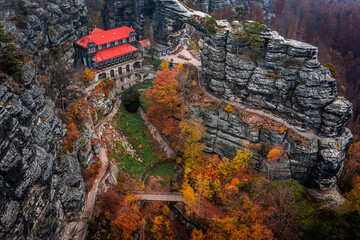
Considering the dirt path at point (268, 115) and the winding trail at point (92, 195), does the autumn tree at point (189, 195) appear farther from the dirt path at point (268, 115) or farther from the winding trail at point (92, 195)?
the dirt path at point (268, 115)

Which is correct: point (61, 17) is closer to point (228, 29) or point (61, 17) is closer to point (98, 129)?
point (98, 129)

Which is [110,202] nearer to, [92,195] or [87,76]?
[92,195]

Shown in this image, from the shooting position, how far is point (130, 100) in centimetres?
5847

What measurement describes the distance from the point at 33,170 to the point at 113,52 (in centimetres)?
4001

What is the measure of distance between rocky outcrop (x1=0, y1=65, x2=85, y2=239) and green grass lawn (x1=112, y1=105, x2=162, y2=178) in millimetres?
12202

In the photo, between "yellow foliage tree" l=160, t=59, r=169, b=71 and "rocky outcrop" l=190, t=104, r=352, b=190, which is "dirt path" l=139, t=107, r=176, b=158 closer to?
"rocky outcrop" l=190, t=104, r=352, b=190

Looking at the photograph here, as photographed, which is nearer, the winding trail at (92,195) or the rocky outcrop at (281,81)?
the winding trail at (92,195)

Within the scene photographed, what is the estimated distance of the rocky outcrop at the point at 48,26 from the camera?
151 ft

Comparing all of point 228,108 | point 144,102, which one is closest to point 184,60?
point 144,102

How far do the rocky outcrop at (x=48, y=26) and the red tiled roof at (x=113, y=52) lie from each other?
640cm

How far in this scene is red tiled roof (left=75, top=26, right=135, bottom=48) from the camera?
59312 millimetres

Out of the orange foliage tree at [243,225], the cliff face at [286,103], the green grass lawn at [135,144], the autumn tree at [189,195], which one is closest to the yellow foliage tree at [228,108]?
the cliff face at [286,103]

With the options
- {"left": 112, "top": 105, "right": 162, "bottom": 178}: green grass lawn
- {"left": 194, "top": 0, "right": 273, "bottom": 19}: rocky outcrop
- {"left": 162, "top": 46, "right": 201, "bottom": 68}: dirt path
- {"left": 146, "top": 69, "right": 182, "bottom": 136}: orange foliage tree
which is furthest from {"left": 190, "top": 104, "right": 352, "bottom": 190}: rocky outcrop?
{"left": 194, "top": 0, "right": 273, "bottom": 19}: rocky outcrop

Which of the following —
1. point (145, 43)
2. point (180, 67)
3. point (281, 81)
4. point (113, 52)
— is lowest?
point (180, 67)
